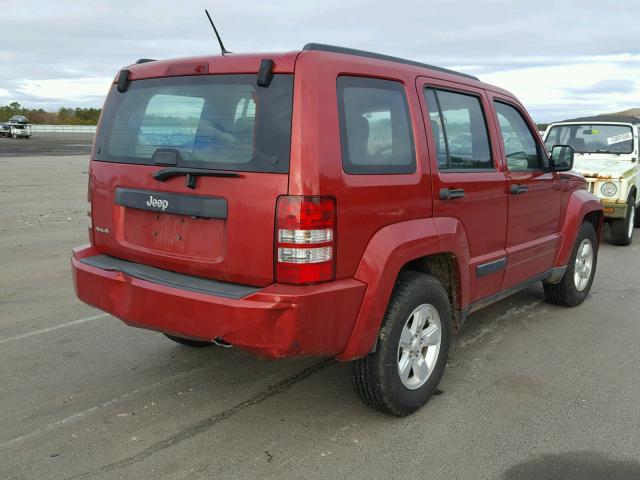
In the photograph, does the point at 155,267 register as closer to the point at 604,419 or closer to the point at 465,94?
the point at 465,94

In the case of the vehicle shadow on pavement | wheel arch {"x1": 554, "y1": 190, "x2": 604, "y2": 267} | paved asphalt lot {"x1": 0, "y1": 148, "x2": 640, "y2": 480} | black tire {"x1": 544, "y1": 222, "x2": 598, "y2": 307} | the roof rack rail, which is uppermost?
the roof rack rail

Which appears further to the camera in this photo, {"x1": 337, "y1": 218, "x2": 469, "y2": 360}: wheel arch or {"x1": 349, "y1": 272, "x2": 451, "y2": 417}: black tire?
{"x1": 349, "y1": 272, "x2": 451, "y2": 417}: black tire

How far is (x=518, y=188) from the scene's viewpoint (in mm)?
4531

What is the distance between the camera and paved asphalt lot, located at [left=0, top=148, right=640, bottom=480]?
3.09m

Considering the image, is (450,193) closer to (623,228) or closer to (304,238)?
(304,238)

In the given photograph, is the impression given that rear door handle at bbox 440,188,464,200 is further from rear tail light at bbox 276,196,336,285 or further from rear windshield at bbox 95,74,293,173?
rear windshield at bbox 95,74,293,173

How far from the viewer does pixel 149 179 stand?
11.2 feet

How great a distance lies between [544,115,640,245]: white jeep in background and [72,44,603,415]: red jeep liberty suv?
5665mm

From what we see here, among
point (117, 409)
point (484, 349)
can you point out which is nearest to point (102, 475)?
point (117, 409)

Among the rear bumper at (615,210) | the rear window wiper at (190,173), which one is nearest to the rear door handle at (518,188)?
the rear window wiper at (190,173)

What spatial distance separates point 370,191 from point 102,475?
1.87 meters

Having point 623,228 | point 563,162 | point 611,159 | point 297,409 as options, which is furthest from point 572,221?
point 611,159

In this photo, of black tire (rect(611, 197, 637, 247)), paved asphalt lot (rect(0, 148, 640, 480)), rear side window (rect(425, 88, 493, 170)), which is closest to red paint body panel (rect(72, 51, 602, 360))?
rear side window (rect(425, 88, 493, 170))

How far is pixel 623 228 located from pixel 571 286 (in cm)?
395
